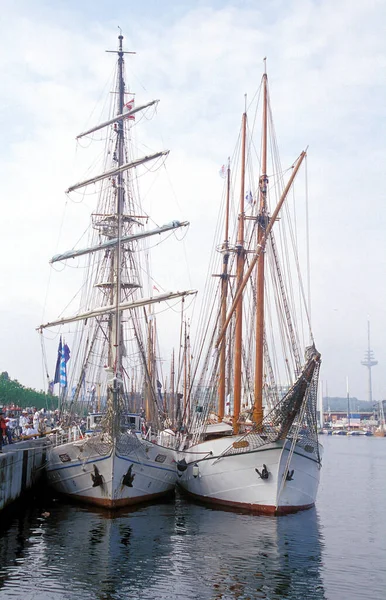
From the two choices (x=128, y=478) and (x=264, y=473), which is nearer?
(x=264, y=473)

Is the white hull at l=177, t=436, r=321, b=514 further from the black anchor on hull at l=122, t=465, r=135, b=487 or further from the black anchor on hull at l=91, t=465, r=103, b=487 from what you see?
the black anchor on hull at l=91, t=465, r=103, b=487

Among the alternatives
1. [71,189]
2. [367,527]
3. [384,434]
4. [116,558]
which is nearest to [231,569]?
[116,558]

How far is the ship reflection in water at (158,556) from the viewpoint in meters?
17.0

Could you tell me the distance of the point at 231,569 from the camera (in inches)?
749

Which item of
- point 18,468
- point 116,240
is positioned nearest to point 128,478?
point 18,468

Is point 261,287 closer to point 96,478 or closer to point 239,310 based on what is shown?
point 239,310

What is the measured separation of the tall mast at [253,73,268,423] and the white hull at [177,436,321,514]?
2.07m

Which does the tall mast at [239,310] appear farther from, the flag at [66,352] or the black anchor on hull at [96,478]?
the flag at [66,352]

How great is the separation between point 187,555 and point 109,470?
7853 millimetres

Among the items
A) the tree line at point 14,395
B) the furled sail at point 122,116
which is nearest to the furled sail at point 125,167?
the furled sail at point 122,116

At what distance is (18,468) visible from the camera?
28188mm

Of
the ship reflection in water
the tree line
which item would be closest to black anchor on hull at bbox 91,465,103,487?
the ship reflection in water

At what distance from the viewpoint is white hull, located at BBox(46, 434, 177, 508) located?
2792 centimetres

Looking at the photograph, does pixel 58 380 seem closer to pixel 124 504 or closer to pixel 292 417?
pixel 124 504
